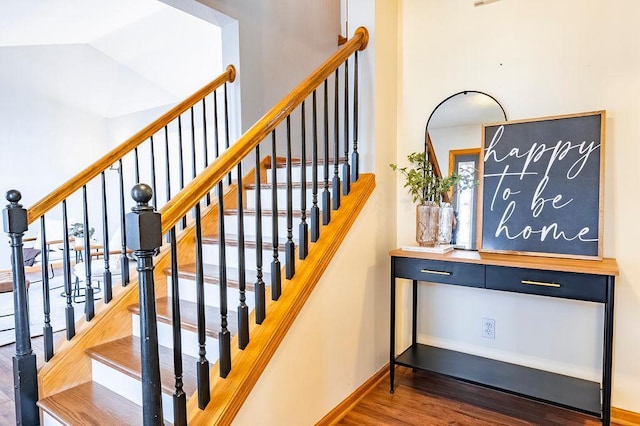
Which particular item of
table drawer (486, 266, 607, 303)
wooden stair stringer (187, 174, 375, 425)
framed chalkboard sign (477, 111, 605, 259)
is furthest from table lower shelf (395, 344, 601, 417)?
wooden stair stringer (187, 174, 375, 425)

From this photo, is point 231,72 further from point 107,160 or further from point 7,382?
point 7,382

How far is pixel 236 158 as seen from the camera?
156 centimetres

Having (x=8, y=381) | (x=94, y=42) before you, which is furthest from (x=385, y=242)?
(x=94, y=42)

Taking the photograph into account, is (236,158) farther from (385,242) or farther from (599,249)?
(599,249)

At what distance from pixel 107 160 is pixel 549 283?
2416mm

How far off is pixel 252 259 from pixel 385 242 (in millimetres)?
855

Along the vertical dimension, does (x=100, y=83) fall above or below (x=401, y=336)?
above

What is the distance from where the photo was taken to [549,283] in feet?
6.25

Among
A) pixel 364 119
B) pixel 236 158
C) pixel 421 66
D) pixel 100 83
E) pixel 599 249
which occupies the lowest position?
pixel 599 249

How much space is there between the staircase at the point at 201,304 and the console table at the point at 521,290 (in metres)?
0.55

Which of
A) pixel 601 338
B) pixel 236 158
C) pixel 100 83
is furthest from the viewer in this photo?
pixel 100 83

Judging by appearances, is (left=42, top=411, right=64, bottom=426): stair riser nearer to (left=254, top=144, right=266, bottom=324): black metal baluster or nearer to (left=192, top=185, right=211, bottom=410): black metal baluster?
(left=192, top=185, right=211, bottom=410): black metal baluster

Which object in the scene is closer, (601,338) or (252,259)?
(601,338)

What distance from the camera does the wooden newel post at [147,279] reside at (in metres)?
1.14
